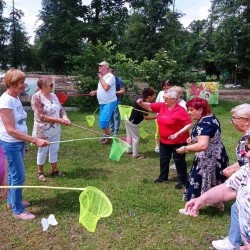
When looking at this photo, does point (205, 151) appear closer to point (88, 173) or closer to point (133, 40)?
point (88, 173)

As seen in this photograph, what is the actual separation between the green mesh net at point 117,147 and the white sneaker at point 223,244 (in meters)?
2.23

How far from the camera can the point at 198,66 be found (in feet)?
47.6

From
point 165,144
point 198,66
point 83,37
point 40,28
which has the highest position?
point 40,28

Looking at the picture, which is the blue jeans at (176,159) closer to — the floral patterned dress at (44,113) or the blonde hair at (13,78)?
the floral patterned dress at (44,113)

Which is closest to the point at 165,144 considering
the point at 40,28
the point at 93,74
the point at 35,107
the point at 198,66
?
the point at 35,107

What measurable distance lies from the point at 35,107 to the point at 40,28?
48.1m

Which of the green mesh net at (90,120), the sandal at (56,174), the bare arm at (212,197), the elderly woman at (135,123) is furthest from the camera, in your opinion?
the green mesh net at (90,120)

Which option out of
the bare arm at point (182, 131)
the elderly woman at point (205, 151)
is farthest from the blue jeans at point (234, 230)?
the bare arm at point (182, 131)

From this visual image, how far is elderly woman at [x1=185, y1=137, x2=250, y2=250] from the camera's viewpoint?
2.19m

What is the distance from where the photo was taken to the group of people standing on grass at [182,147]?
2703 mm

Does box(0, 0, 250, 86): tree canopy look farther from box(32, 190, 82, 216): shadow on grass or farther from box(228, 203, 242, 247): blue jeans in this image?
box(228, 203, 242, 247): blue jeans

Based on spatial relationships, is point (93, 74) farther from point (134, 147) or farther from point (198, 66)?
point (134, 147)

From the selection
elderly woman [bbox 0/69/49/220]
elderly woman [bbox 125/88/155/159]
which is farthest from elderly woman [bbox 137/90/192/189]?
elderly woman [bbox 0/69/49/220]

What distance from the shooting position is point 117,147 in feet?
17.3
